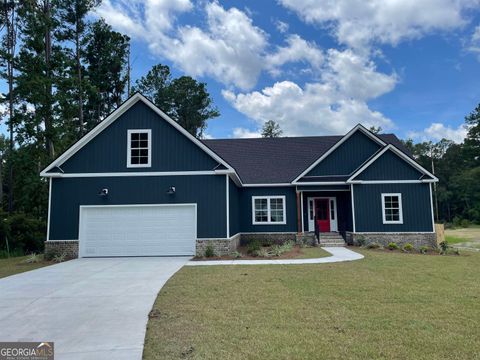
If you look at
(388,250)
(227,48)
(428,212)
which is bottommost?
(388,250)

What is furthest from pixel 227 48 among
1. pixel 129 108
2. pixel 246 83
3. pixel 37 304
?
pixel 37 304

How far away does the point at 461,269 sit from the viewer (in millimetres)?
10070

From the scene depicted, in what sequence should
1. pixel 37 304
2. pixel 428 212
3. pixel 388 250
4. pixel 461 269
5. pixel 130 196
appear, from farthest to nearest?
pixel 428 212
pixel 388 250
pixel 130 196
pixel 461 269
pixel 37 304

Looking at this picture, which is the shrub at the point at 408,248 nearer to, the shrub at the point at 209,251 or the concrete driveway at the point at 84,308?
the shrub at the point at 209,251

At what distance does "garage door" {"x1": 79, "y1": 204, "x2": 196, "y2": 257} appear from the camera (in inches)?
551

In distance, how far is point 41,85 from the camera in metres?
21.2

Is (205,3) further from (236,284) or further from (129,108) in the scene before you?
(236,284)

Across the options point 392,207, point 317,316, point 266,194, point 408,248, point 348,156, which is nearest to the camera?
point 317,316

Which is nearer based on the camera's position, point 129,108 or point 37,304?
point 37,304

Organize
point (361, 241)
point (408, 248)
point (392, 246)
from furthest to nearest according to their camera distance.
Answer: point (361, 241), point (392, 246), point (408, 248)

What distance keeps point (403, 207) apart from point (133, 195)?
13.2 metres

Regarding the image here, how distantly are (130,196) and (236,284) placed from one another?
7.87m

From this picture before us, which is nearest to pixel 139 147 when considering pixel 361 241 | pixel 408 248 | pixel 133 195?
pixel 133 195

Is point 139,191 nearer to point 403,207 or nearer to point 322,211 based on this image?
point 322,211
